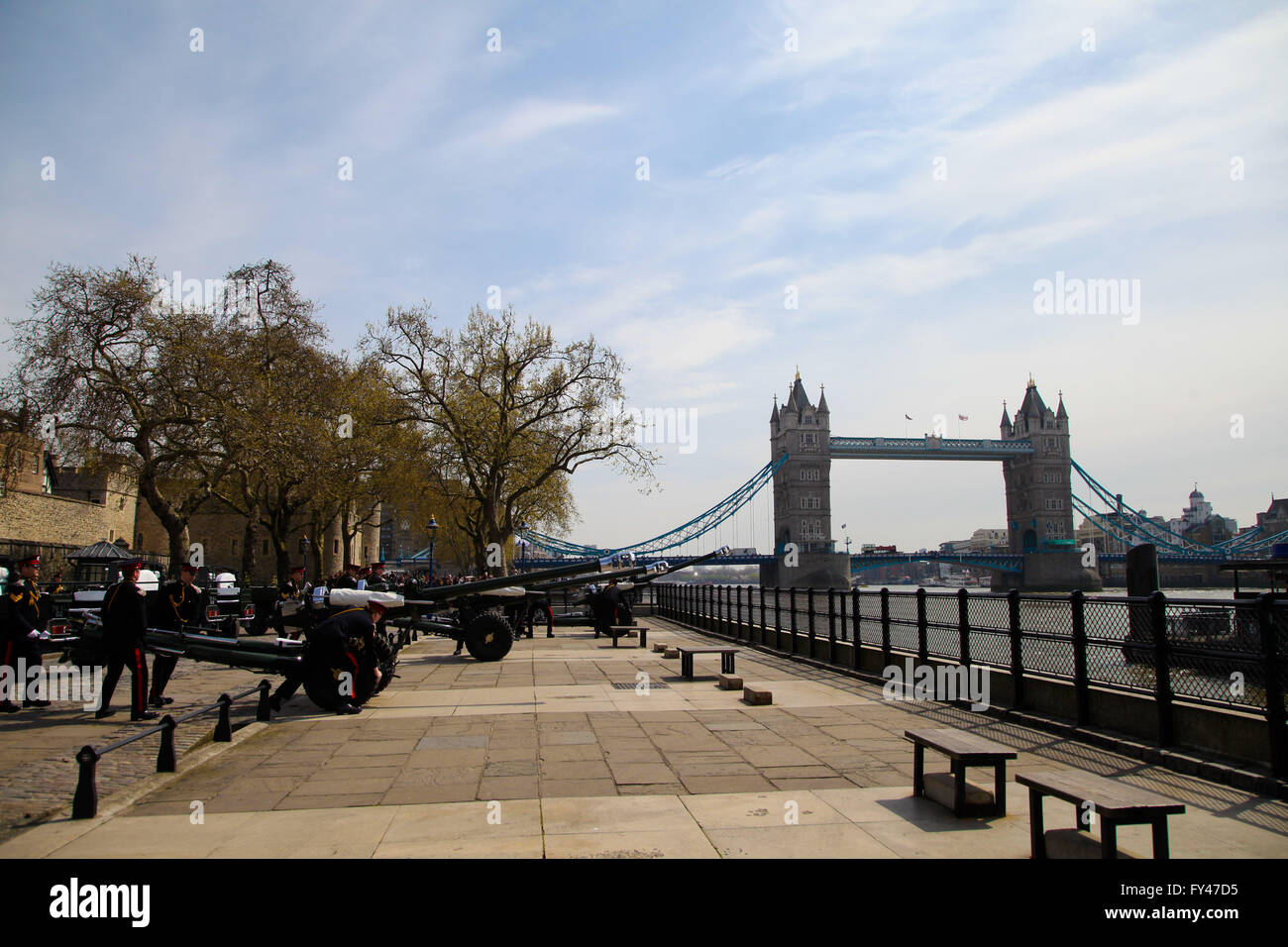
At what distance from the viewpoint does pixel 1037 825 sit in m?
4.67

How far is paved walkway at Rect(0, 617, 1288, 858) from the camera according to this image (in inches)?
200

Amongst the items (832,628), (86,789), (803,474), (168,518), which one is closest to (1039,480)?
(803,474)

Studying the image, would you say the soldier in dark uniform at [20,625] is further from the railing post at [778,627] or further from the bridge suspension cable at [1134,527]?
the bridge suspension cable at [1134,527]

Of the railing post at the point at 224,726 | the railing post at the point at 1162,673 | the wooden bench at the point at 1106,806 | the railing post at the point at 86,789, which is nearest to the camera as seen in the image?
the wooden bench at the point at 1106,806

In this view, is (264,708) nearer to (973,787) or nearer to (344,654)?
(344,654)

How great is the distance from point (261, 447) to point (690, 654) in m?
20.8

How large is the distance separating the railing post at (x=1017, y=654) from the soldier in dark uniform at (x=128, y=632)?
888cm

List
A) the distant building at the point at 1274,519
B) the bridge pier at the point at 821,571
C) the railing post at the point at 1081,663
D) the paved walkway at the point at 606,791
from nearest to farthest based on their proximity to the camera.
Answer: the paved walkway at the point at 606,791 → the railing post at the point at 1081,663 → the distant building at the point at 1274,519 → the bridge pier at the point at 821,571

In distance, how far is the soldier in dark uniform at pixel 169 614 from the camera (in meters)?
10.2

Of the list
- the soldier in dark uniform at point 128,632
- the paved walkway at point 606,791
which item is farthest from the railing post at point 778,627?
the soldier in dark uniform at point 128,632

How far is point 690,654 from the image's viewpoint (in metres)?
13.9

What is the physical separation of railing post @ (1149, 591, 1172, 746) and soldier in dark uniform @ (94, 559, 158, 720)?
9.31 metres
